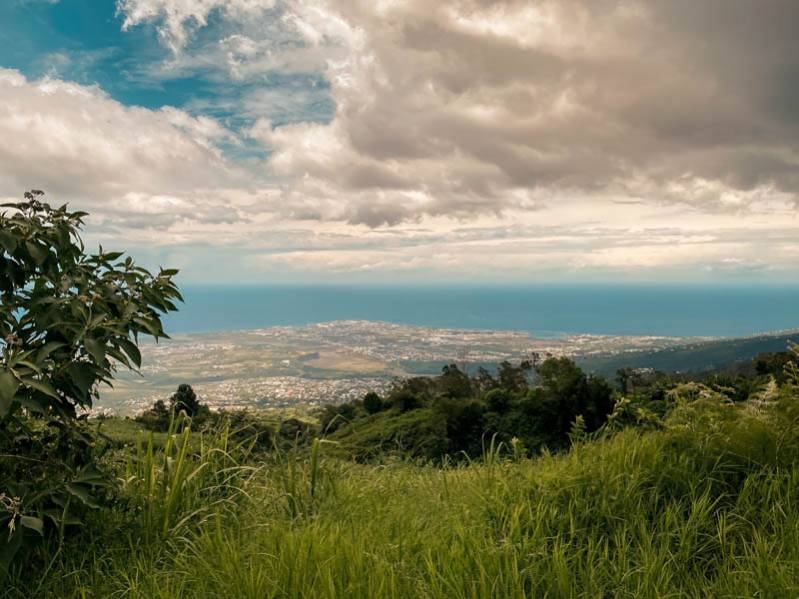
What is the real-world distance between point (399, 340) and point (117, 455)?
159 meters

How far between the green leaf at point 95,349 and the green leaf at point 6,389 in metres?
0.36

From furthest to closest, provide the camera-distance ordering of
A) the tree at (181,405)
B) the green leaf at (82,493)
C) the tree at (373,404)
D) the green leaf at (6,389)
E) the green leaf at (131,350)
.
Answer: the tree at (373,404)
the tree at (181,405)
the green leaf at (131,350)
the green leaf at (82,493)
the green leaf at (6,389)

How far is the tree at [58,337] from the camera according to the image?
127 inches

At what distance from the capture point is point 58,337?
3508mm

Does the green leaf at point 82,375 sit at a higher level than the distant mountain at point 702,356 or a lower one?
higher

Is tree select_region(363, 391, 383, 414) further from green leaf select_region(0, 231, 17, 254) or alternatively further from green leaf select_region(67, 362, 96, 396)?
Result: green leaf select_region(0, 231, 17, 254)

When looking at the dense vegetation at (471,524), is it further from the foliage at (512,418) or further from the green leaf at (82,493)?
the foliage at (512,418)

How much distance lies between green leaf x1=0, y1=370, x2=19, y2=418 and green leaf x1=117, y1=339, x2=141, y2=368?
612 millimetres

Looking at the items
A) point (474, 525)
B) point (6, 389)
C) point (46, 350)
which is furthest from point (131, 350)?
point (474, 525)

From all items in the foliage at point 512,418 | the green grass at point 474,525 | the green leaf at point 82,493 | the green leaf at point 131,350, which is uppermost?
the green leaf at point 131,350

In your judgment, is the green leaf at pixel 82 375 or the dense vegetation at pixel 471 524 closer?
the dense vegetation at pixel 471 524

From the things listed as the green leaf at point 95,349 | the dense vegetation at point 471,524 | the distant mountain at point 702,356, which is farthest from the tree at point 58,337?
the distant mountain at point 702,356

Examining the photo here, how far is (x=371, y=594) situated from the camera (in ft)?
9.14

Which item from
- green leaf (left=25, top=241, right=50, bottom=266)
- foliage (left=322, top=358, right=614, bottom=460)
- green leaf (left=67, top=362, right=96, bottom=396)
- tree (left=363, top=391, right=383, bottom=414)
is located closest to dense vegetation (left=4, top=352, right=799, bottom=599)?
green leaf (left=67, top=362, right=96, bottom=396)
